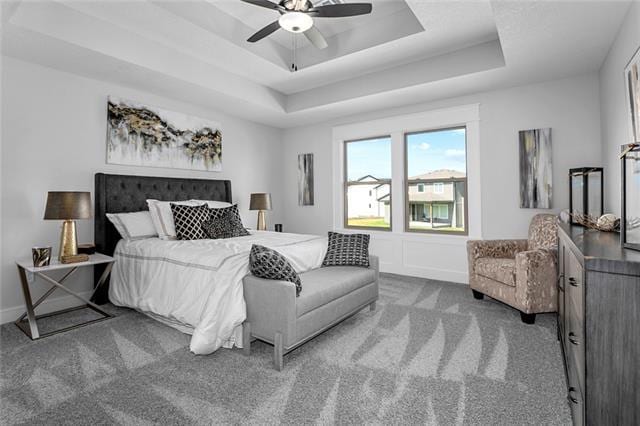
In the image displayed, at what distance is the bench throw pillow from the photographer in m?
2.30

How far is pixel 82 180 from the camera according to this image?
11.8 feet

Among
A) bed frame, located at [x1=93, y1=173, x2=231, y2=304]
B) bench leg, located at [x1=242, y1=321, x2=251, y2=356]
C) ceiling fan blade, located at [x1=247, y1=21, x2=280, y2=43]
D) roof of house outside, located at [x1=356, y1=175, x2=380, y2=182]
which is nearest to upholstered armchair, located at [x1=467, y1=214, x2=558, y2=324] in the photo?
roof of house outside, located at [x1=356, y1=175, x2=380, y2=182]

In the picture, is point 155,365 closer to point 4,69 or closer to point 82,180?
point 82,180

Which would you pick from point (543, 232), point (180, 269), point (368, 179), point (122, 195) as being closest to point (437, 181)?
point (368, 179)

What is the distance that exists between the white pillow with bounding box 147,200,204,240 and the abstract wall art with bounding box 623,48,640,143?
3985 mm

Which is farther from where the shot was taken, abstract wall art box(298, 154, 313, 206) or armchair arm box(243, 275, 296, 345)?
abstract wall art box(298, 154, 313, 206)

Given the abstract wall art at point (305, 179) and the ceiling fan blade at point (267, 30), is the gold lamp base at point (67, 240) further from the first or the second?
the abstract wall art at point (305, 179)

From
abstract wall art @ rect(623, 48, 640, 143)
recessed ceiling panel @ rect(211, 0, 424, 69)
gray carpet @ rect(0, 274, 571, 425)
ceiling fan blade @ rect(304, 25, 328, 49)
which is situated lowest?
gray carpet @ rect(0, 274, 571, 425)

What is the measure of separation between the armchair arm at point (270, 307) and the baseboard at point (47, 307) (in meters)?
2.42

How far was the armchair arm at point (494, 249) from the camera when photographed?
3.59 meters

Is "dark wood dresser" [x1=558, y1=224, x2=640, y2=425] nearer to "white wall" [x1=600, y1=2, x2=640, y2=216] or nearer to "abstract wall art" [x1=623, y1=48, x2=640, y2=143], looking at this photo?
"abstract wall art" [x1=623, y1=48, x2=640, y2=143]

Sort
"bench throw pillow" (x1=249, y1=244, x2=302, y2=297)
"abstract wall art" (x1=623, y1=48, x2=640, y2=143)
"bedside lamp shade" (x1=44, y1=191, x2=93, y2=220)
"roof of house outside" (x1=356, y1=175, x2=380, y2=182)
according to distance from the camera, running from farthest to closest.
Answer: "roof of house outside" (x1=356, y1=175, x2=380, y2=182)
"bedside lamp shade" (x1=44, y1=191, x2=93, y2=220)
"bench throw pillow" (x1=249, y1=244, x2=302, y2=297)
"abstract wall art" (x1=623, y1=48, x2=640, y2=143)

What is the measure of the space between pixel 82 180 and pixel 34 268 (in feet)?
3.95

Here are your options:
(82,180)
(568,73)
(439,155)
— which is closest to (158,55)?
(82,180)
